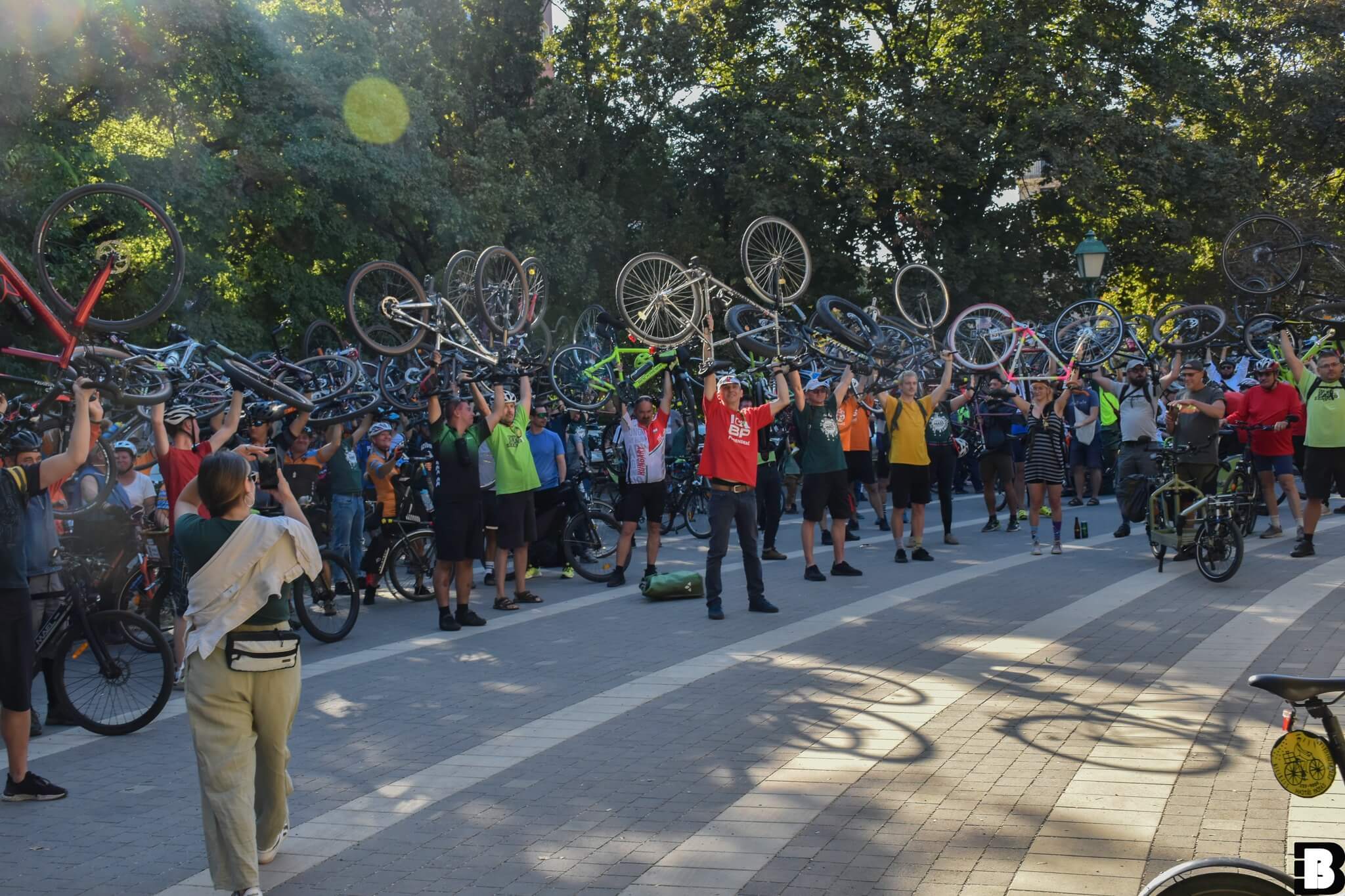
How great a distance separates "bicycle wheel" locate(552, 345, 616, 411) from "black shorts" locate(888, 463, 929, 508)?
375cm

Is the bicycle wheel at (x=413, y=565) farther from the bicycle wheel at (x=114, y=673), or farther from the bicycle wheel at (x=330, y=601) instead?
the bicycle wheel at (x=114, y=673)

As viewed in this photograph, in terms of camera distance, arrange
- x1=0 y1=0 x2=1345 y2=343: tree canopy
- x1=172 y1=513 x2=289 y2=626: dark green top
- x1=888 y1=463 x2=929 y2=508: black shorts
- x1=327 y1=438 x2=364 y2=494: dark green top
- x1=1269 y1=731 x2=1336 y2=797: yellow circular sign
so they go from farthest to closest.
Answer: x1=0 y1=0 x2=1345 y2=343: tree canopy, x1=888 y1=463 x2=929 y2=508: black shorts, x1=327 y1=438 x2=364 y2=494: dark green top, x1=172 y1=513 x2=289 y2=626: dark green top, x1=1269 y1=731 x2=1336 y2=797: yellow circular sign

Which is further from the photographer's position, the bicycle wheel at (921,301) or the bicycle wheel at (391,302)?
the bicycle wheel at (921,301)

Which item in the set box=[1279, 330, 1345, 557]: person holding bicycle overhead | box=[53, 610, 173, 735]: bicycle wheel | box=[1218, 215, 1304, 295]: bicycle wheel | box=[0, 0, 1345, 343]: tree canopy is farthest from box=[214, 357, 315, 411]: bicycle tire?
box=[1218, 215, 1304, 295]: bicycle wheel

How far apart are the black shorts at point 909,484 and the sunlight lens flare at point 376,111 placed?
465 inches

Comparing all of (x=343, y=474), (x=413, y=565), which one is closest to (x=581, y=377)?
(x=413, y=565)

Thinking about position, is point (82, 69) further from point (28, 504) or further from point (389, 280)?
point (28, 504)

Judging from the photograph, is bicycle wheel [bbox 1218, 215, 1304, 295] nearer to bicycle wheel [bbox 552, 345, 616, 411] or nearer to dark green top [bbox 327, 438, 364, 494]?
bicycle wheel [bbox 552, 345, 616, 411]

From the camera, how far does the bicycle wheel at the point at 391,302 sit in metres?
12.5

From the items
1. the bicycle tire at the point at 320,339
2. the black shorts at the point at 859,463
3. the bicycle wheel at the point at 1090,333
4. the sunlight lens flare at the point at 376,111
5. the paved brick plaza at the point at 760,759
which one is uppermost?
the sunlight lens flare at the point at 376,111

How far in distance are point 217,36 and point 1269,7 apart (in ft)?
86.3

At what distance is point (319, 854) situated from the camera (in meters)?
5.39

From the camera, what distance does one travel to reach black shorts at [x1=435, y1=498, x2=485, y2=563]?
36.1ft

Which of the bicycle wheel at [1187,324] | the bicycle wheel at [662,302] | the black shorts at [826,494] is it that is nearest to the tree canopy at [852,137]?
the bicycle wheel at [662,302]
